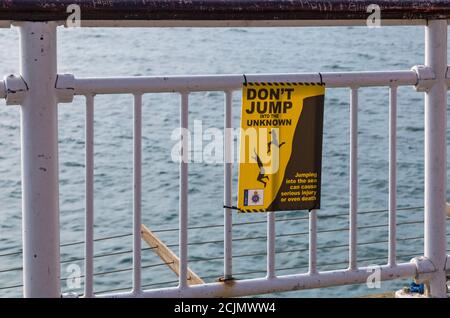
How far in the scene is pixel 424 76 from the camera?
14.2 feet

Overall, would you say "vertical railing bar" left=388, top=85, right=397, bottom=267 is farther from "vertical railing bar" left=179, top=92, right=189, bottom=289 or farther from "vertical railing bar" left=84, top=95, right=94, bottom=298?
"vertical railing bar" left=84, top=95, right=94, bottom=298

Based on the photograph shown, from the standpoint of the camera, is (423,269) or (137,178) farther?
(423,269)

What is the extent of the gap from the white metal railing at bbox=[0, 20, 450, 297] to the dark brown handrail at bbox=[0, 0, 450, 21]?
7 cm

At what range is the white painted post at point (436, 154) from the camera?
4.30 m

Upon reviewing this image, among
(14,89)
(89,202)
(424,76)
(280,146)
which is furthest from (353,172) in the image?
(14,89)

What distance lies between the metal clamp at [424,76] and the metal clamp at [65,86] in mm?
1510

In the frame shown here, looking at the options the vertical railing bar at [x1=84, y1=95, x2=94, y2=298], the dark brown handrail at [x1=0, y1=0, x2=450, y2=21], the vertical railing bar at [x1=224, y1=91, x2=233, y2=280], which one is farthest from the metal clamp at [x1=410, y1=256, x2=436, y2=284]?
the vertical railing bar at [x1=84, y1=95, x2=94, y2=298]

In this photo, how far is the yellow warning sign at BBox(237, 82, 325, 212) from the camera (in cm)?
412

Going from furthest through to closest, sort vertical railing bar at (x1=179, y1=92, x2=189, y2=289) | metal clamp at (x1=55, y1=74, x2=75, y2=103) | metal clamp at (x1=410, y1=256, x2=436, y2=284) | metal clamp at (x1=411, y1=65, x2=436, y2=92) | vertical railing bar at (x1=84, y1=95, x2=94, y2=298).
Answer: metal clamp at (x1=410, y1=256, x2=436, y2=284) < metal clamp at (x1=411, y1=65, x2=436, y2=92) < vertical railing bar at (x1=179, y1=92, x2=189, y2=289) < vertical railing bar at (x1=84, y1=95, x2=94, y2=298) < metal clamp at (x1=55, y1=74, x2=75, y2=103)

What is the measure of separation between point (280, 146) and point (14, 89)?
1.15 m

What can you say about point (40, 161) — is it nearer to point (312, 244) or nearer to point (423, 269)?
point (312, 244)

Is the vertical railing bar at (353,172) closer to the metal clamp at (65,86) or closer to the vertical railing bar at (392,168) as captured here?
the vertical railing bar at (392,168)
